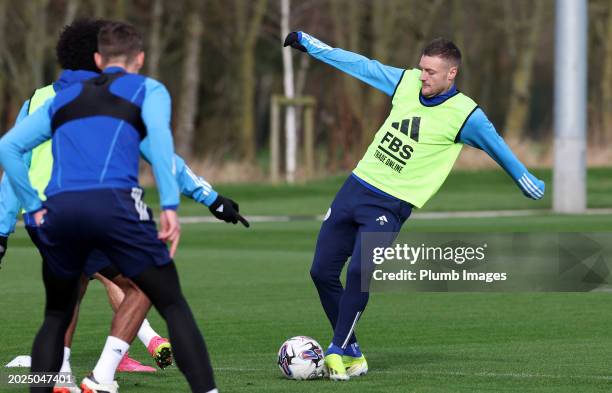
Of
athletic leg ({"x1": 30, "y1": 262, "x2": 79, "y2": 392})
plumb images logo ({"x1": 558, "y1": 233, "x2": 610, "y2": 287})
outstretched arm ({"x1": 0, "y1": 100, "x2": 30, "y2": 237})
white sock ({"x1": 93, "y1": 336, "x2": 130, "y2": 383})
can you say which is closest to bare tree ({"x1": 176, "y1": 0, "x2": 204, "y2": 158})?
plumb images logo ({"x1": 558, "y1": 233, "x2": 610, "y2": 287})

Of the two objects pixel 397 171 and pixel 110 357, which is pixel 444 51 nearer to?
pixel 397 171

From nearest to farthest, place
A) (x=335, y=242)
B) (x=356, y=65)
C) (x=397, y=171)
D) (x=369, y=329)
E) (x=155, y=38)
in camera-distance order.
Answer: (x=397, y=171)
(x=335, y=242)
(x=356, y=65)
(x=369, y=329)
(x=155, y=38)

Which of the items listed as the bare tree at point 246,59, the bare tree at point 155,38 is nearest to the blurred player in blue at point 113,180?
the bare tree at point 246,59

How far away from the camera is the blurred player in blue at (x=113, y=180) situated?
718 centimetres

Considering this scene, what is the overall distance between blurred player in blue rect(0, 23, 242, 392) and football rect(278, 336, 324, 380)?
1.97 m

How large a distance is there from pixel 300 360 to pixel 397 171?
1.36 m

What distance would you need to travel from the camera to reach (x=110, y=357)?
8.20 meters

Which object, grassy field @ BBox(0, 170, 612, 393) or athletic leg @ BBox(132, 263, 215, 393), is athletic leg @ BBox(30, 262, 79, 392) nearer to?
athletic leg @ BBox(132, 263, 215, 393)

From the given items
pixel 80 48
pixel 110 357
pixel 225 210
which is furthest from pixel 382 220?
pixel 80 48

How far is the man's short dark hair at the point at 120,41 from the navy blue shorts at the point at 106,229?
68 cm

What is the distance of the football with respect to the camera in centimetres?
930

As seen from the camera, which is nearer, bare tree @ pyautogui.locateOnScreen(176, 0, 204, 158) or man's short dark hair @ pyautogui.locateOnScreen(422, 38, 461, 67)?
man's short dark hair @ pyautogui.locateOnScreen(422, 38, 461, 67)

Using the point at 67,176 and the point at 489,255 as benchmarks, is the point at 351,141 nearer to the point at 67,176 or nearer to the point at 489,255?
the point at 489,255

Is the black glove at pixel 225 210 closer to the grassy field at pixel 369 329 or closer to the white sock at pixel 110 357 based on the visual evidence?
the white sock at pixel 110 357
